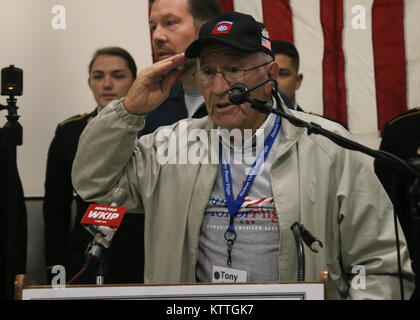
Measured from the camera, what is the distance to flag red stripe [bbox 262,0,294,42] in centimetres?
403

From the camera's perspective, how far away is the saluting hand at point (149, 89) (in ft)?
6.78

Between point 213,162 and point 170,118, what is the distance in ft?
2.24

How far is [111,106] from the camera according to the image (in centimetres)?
207

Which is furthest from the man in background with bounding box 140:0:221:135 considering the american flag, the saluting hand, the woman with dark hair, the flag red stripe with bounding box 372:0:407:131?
the flag red stripe with bounding box 372:0:407:131

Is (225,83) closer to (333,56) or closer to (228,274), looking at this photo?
(228,274)

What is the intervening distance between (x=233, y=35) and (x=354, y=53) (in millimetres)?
2083

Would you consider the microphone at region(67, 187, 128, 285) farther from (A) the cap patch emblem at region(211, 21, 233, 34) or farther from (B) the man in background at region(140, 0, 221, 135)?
(B) the man in background at region(140, 0, 221, 135)

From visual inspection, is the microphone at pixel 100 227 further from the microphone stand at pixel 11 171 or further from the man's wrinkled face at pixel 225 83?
the microphone stand at pixel 11 171

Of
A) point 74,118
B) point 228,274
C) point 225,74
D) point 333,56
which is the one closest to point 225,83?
point 225,74

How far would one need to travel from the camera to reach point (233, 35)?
204cm

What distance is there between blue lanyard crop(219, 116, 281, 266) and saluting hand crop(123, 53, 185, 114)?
0.86ft

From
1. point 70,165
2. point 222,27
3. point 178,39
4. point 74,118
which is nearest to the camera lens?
point 222,27

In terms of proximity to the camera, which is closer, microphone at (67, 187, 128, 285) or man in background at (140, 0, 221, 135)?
microphone at (67, 187, 128, 285)
